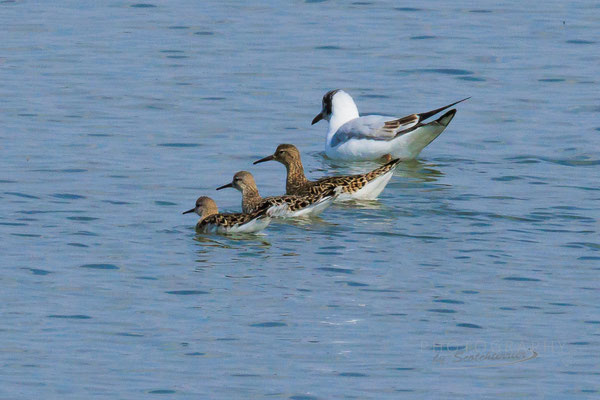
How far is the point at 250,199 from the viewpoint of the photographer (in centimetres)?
1521

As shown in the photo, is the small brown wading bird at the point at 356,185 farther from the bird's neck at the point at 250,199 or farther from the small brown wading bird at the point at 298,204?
the bird's neck at the point at 250,199

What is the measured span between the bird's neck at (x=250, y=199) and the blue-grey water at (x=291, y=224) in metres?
0.70

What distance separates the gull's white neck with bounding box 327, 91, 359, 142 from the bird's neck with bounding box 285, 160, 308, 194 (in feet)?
10.1

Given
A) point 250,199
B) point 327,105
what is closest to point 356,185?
point 250,199

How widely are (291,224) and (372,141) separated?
179 inches

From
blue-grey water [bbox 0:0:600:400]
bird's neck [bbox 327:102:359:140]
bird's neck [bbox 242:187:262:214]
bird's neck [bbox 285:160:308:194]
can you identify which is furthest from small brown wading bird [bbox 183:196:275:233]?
bird's neck [bbox 327:102:359:140]

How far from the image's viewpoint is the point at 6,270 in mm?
12156

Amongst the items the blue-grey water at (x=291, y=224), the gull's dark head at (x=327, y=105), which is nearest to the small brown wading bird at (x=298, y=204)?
the blue-grey water at (x=291, y=224)

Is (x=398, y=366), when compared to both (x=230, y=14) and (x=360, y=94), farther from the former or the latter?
(x=230, y=14)

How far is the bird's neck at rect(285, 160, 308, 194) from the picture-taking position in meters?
16.2

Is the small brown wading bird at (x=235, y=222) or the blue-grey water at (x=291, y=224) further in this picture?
the small brown wading bird at (x=235, y=222)

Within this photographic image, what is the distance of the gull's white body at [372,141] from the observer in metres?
18.6

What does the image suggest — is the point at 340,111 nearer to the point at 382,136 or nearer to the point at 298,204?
the point at 382,136

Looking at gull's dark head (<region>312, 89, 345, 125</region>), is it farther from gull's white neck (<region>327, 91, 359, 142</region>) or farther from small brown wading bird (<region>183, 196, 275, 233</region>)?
small brown wading bird (<region>183, 196, 275, 233</region>)
